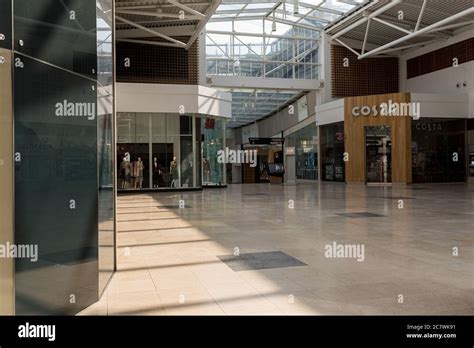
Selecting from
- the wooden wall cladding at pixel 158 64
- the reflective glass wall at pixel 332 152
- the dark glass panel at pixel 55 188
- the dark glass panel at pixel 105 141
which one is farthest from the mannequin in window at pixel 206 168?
the dark glass panel at pixel 55 188

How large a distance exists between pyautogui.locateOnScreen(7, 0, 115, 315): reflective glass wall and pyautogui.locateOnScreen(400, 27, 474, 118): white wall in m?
28.0

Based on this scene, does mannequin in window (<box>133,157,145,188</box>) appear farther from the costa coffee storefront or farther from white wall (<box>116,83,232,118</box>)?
the costa coffee storefront

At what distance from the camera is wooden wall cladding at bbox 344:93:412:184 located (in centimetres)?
2714

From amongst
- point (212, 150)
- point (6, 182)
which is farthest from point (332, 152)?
point (6, 182)

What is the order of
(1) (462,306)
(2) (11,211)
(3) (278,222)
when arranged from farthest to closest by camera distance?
(3) (278,222) → (1) (462,306) → (2) (11,211)

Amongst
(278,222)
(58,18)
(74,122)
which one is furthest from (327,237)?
(58,18)

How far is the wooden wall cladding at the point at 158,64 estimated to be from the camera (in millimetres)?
26281

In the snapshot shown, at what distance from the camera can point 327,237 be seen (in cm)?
828

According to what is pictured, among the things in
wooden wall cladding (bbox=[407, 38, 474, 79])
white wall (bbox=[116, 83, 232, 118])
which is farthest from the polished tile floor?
wooden wall cladding (bbox=[407, 38, 474, 79])

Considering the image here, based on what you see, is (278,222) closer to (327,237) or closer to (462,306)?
(327,237)

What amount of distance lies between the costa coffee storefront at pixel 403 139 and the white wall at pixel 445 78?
880 mm

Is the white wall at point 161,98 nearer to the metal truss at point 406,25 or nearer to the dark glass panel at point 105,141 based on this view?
the metal truss at point 406,25

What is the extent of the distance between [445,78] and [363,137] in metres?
7.06
